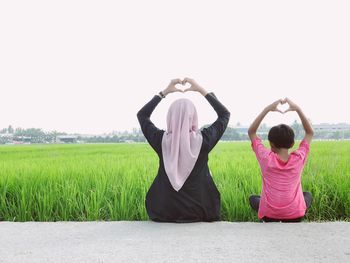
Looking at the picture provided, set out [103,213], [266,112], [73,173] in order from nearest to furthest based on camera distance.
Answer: [266,112] < [103,213] < [73,173]

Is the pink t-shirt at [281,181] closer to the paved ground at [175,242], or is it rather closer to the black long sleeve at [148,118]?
the paved ground at [175,242]

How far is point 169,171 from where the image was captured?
3832 millimetres

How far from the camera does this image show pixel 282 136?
3.75 m

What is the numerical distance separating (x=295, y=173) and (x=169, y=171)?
39.2 inches

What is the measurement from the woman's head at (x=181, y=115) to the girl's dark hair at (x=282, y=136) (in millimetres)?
616

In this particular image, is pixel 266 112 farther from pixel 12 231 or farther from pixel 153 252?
pixel 12 231

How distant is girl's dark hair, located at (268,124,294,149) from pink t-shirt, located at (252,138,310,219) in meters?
0.10

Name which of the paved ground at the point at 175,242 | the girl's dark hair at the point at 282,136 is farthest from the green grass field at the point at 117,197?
the girl's dark hair at the point at 282,136

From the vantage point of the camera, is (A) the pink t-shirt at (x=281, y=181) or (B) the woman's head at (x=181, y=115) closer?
(B) the woman's head at (x=181, y=115)

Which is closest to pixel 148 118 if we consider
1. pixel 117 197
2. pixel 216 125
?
pixel 216 125

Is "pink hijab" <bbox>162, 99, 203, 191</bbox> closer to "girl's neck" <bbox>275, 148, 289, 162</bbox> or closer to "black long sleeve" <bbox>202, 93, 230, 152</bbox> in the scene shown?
"black long sleeve" <bbox>202, 93, 230, 152</bbox>

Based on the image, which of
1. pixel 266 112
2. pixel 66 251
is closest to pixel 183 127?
pixel 266 112

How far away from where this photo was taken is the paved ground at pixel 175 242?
3.09 m

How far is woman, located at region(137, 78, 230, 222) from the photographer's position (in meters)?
3.76
